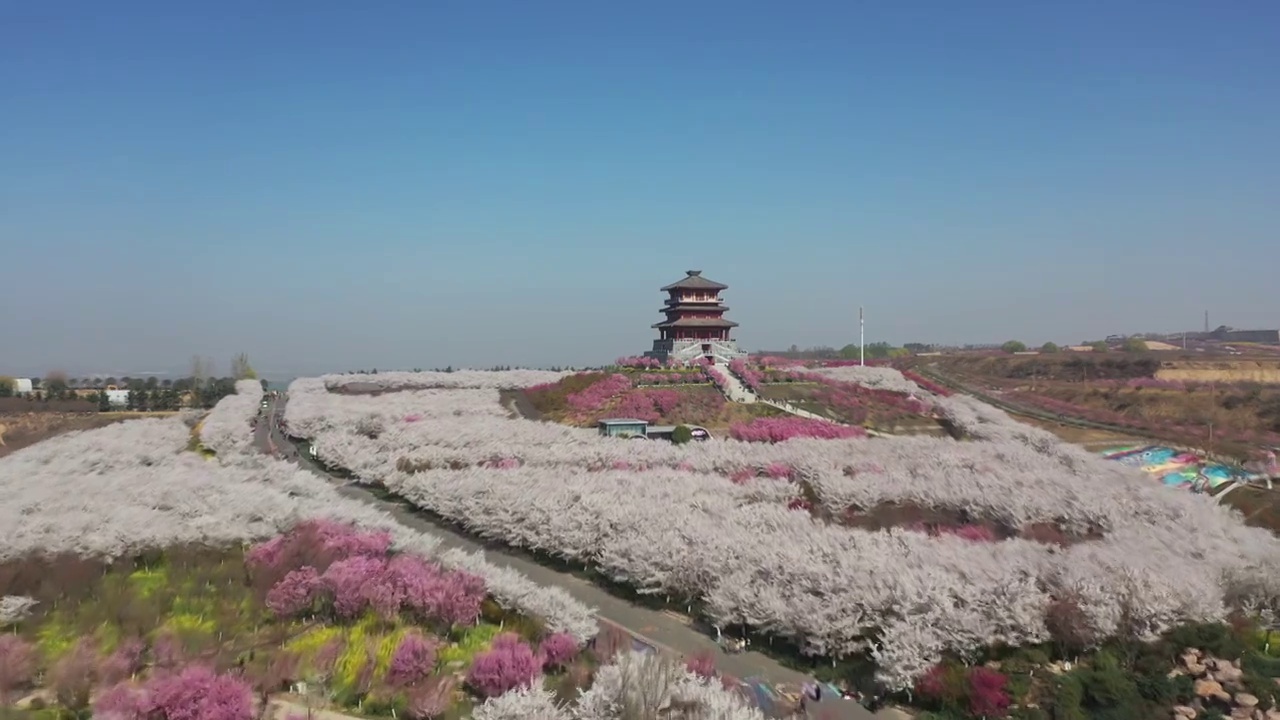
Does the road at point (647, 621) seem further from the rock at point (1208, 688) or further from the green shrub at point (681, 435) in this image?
the green shrub at point (681, 435)

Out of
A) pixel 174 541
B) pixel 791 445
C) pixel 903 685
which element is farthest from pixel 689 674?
pixel 791 445

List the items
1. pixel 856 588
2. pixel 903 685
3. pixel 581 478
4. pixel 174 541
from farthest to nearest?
pixel 581 478 < pixel 174 541 < pixel 856 588 < pixel 903 685

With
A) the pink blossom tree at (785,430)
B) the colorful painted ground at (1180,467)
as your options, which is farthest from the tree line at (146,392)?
the colorful painted ground at (1180,467)

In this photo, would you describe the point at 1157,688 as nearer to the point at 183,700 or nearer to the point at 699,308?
the point at 183,700

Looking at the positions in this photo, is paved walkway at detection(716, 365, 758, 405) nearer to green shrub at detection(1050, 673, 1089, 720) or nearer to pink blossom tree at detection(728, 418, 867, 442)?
pink blossom tree at detection(728, 418, 867, 442)

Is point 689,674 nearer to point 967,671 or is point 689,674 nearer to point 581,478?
point 967,671

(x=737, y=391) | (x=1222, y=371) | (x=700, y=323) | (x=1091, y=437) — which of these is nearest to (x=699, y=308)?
(x=700, y=323)
